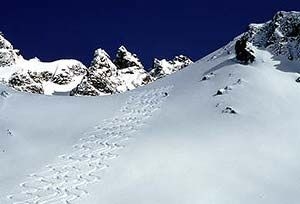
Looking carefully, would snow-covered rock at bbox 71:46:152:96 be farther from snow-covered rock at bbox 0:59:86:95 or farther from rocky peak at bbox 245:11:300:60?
rocky peak at bbox 245:11:300:60

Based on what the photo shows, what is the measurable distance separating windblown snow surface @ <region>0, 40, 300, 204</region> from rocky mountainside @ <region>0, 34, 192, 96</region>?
73035 mm

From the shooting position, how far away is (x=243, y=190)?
13.9 meters

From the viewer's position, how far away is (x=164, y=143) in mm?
17328

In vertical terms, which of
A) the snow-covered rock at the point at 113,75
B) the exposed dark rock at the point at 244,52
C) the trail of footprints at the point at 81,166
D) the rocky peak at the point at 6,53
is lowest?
the trail of footprints at the point at 81,166

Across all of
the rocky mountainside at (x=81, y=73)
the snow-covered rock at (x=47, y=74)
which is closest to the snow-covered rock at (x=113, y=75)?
the rocky mountainside at (x=81, y=73)

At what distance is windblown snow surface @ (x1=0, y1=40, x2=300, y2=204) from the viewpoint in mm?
13875

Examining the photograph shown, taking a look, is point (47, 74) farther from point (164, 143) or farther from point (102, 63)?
point (164, 143)

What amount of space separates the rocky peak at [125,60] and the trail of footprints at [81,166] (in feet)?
334

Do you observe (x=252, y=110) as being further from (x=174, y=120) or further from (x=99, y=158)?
(x=99, y=158)

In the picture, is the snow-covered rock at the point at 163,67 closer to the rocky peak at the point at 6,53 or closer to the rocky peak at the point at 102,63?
the rocky peak at the point at 102,63

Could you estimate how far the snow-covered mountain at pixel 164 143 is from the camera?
13883 mm

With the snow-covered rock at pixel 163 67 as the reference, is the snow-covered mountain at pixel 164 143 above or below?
below

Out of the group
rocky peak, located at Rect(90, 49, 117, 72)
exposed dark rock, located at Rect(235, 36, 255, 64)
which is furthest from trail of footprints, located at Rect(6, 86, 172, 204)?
rocky peak, located at Rect(90, 49, 117, 72)

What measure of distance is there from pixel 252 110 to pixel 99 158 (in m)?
6.79
